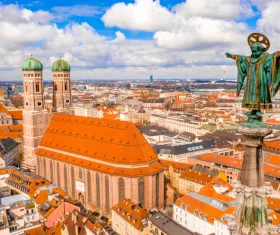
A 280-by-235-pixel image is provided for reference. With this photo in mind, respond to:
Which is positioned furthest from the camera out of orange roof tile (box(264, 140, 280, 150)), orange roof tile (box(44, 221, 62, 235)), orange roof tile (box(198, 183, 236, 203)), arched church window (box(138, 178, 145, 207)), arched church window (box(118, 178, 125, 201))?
orange roof tile (box(264, 140, 280, 150))

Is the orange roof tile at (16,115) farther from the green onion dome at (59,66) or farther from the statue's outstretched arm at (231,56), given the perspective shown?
the statue's outstretched arm at (231,56)

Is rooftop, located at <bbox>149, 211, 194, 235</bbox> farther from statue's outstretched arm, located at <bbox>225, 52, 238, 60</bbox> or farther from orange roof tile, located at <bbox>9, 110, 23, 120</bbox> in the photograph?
orange roof tile, located at <bbox>9, 110, 23, 120</bbox>

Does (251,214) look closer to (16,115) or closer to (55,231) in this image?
(55,231)

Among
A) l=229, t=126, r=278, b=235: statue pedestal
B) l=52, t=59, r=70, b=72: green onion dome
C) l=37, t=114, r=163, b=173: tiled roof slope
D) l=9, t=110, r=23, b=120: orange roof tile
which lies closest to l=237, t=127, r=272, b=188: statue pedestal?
l=229, t=126, r=278, b=235: statue pedestal

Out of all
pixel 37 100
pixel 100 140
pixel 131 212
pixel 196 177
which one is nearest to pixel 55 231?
pixel 131 212

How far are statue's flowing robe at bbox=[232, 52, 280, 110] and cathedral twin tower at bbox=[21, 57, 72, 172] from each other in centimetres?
8590

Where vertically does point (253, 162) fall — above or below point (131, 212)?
above

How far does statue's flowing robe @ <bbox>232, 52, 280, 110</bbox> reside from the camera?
38.3 feet

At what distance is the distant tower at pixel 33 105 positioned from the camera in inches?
3568

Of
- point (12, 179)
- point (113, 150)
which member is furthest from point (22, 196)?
point (113, 150)

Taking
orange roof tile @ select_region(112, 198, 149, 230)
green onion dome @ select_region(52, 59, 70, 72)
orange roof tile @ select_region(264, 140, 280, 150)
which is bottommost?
orange roof tile @ select_region(112, 198, 149, 230)

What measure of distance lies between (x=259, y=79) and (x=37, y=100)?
87.2 meters

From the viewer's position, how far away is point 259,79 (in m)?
11.8

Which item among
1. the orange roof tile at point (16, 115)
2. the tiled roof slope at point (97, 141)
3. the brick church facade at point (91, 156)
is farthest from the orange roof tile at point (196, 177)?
the orange roof tile at point (16, 115)
